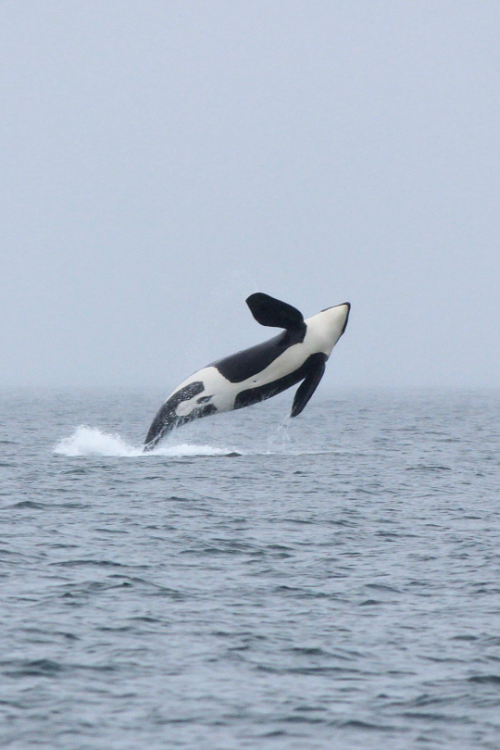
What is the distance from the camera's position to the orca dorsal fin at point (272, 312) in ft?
72.1

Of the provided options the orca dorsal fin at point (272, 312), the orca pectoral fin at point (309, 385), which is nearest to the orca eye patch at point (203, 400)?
the orca pectoral fin at point (309, 385)

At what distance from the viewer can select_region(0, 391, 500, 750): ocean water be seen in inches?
472

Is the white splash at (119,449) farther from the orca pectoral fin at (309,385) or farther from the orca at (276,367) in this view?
the orca pectoral fin at (309,385)

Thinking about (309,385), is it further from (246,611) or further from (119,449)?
(119,449)

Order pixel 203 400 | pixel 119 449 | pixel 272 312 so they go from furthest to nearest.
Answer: pixel 119 449, pixel 203 400, pixel 272 312

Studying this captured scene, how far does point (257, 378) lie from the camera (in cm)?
2370

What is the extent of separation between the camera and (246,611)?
15992 mm

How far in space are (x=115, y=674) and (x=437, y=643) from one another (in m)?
4.47

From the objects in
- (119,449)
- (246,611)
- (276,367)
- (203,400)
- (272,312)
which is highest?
(272,312)

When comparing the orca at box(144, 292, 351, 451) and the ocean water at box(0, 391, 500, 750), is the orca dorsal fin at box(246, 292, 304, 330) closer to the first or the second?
the orca at box(144, 292, 351, 451)

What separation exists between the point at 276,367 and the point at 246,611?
8404 millimetres

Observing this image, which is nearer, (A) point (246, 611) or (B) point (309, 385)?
(A) point (246, 611)

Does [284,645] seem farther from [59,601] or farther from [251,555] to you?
[251,555]

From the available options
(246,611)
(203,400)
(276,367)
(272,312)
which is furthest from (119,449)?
(246,611)
